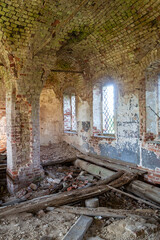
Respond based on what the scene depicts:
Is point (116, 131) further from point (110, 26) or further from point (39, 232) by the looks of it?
point (39, 232)

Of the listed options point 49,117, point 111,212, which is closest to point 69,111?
point 49,117

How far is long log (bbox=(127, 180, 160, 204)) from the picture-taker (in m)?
4.40

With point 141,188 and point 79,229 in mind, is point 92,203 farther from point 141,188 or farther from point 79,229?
point 141,188

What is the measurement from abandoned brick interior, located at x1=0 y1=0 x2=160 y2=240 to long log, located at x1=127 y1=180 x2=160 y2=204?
14cm

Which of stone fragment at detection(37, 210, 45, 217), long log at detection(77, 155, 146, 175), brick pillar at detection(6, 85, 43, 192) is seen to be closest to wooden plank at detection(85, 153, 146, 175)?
long log at detection(77, 155, 146, 175)

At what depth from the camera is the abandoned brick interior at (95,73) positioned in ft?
15.8

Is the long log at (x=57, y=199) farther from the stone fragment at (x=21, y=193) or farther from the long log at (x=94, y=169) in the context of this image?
the stone fragment at (x=21, y=193)

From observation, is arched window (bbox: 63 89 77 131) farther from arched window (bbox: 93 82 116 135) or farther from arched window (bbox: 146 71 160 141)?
arched window (bbox: 146 71 160 141)

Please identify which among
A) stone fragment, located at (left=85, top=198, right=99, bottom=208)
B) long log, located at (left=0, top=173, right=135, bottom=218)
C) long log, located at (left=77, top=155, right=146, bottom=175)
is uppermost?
long log, located at (left=77, top=155, right=146, bottom=175)

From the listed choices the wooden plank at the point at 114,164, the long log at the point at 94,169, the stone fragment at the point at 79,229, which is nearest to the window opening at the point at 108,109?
the wooden plank at the point at 114,164

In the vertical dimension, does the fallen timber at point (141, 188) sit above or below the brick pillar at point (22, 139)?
below

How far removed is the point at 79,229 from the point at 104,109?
5.04m

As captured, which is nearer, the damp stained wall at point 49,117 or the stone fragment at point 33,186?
the stone fragment at point 33,186

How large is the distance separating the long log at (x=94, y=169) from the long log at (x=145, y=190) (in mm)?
874
